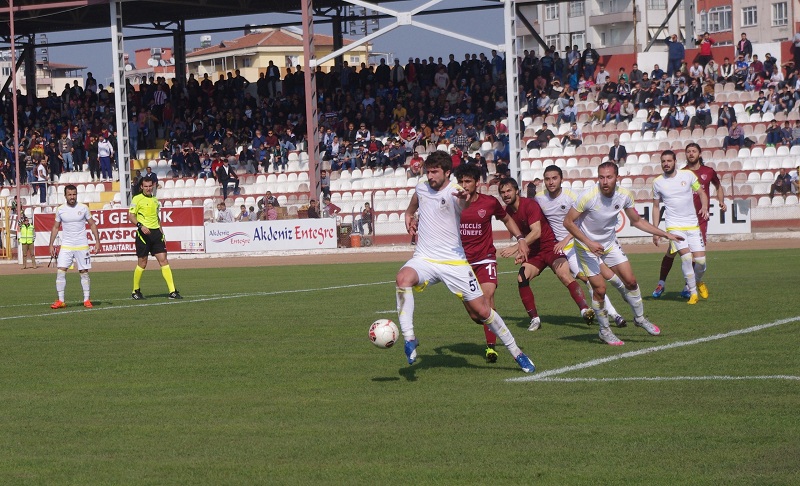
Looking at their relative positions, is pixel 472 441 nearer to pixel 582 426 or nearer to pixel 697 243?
pixel 582 426

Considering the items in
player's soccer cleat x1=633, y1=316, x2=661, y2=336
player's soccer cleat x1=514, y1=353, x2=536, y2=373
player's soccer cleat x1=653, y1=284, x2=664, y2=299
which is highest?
player's soccer cleat x1=653, y1=284, x2=664, y2=299

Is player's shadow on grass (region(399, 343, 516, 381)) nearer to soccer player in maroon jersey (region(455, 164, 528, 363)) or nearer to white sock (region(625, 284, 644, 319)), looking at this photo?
soccer player in maroon jersey (region(455, 164, 528, 363))

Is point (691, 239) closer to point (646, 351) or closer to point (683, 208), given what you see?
point (683, 208)

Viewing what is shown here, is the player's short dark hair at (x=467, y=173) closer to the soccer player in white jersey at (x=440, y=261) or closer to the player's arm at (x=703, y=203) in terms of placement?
the soccer player in white jersey at (x=440, y=261)

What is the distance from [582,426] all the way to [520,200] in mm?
5655

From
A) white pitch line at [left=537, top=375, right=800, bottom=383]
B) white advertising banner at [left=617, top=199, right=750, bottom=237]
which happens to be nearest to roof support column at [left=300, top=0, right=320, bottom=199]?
white advertising banner at [left=617, top=199, right=750, bottom=237]

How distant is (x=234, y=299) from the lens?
19344 mm

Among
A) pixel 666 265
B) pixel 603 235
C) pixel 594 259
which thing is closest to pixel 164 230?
pixel 666 265

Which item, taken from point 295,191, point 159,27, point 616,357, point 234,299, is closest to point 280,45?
point 159,27

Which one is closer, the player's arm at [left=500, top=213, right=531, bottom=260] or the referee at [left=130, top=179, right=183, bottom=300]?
the player's arm at [left=500, top=213, right=531, bottom=260]

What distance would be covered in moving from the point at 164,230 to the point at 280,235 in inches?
155

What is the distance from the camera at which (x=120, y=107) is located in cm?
4034

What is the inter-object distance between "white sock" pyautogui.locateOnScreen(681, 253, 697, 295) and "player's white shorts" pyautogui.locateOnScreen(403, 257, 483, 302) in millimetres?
6626

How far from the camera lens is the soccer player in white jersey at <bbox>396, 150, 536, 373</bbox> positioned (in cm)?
990
